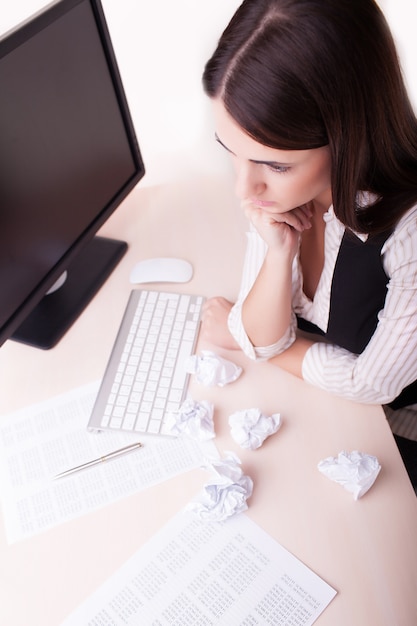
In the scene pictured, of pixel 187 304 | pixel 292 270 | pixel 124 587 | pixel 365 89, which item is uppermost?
pixel 365 89

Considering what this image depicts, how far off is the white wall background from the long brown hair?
1.55 ft

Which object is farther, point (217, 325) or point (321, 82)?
point (217, 325)

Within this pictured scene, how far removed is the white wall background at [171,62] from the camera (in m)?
1.15

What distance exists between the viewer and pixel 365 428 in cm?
82

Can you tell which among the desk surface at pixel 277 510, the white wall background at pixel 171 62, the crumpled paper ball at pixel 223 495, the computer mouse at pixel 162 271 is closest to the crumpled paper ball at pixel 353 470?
the desk surface at pixel 277 510

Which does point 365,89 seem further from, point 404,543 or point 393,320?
point 404,543

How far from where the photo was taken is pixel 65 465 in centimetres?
82

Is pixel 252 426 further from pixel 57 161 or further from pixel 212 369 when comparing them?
pixel 57 161

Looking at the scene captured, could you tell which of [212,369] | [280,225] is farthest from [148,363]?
[280,225]

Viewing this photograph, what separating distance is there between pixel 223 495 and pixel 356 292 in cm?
39

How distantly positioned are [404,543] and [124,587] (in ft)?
1.22

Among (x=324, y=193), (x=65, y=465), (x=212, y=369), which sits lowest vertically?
(x=65, y=465)

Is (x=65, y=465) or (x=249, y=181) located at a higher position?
(x=249, y=181)

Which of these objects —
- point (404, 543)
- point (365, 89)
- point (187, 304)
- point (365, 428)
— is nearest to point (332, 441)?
point (365, 428)
